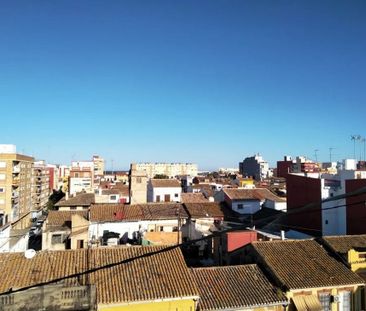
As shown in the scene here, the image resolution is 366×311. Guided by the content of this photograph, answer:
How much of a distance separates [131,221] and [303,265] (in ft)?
66.5

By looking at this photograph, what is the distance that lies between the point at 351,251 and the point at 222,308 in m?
8.28

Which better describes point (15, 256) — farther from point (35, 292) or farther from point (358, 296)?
point (358, 296)

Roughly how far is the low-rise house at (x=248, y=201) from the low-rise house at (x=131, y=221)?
6320 mm

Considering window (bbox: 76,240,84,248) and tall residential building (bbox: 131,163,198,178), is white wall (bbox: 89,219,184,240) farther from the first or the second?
tall residential building (bbox: 131,163,198,178)

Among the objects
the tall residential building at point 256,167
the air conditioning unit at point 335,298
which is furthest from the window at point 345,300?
the tall residential building at point 256,167

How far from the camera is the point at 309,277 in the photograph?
17.2 meters

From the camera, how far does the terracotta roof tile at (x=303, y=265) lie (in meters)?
16.9

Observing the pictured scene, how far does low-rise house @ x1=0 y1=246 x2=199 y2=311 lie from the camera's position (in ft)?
47.7

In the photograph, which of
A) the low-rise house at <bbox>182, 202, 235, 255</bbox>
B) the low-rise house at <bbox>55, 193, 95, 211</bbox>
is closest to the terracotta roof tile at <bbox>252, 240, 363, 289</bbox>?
the low-rise house at <bbox>182, 202, 235, 255</bbox>

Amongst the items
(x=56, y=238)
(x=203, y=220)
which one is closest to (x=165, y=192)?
(x=203, y=220)

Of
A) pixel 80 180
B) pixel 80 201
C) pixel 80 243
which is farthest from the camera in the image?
pixel 80 180

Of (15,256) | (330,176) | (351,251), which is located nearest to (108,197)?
(330,176)

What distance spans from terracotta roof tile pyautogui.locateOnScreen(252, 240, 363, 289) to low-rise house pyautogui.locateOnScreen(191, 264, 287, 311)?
0.82m

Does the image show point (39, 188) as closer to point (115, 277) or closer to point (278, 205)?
point (278, 205)
